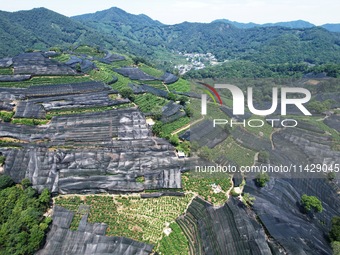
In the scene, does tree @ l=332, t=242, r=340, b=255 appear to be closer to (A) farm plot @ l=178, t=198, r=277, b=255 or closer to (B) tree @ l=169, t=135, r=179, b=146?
(A) farm plot @ l=178, t=198, r=277, b=255

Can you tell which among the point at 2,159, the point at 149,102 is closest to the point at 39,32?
the point at 149,102

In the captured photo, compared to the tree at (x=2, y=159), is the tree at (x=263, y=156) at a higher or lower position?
lower

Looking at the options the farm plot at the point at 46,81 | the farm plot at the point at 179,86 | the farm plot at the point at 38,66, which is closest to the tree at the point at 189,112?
the farm plot at the point at 179,86

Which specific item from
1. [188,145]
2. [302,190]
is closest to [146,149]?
[188,145]

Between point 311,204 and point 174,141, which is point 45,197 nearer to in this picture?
point 174,141

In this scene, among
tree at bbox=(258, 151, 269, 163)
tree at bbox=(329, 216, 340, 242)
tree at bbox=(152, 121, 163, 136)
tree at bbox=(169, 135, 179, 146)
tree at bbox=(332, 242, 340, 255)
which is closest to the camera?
tree at bbox=(332, 242, 340, 255)

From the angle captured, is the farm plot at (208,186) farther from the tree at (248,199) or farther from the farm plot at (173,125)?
the farm plot at (173,125)

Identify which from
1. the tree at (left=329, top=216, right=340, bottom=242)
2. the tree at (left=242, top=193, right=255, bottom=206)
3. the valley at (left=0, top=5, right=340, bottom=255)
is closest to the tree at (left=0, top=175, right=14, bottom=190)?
the valley at (left=0, top=5, right=340, bottom=255)
